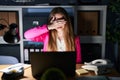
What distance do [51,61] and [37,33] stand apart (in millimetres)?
1224

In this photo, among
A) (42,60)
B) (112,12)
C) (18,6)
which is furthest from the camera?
(112,12)

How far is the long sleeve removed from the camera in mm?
3252

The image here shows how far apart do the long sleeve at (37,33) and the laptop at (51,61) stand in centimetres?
116

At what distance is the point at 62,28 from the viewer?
314 cm

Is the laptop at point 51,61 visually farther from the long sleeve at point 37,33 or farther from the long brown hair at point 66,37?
the long sleeve at point 37,33

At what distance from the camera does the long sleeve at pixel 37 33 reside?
3252mm

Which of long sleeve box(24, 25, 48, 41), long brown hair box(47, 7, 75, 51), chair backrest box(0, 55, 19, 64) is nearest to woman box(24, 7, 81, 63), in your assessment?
long brown hair box(47, 7, 75, 51)

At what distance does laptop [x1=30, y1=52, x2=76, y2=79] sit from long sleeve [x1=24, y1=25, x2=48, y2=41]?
1.16 meters

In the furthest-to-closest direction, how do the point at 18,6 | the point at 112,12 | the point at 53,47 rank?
the point at 112,12
the point at 18,6
the point at 53,47

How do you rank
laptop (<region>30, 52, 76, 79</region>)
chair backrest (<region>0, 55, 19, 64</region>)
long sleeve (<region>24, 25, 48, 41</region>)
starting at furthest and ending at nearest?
1. long sleeve (<region>24, 25, 48, 41</region>)
2. chair backrest (<region>0, 55, 19, 64</region>)
3. laptop (<region>30, 52, 76, 79</region>)

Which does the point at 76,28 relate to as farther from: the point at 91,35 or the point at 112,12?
the point at 112,12

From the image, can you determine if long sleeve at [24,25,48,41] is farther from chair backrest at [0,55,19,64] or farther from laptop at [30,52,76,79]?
laptop at [30,52,76,79]

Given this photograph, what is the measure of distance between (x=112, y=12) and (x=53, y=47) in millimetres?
1270

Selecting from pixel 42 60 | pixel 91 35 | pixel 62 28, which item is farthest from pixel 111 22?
pixel 42 60
